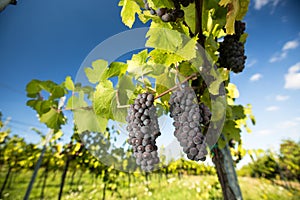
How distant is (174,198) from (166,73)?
573cm

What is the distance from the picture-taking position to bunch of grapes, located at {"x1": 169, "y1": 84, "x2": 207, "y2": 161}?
626mm

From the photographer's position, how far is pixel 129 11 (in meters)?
0.87

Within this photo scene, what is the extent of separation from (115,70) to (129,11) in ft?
0.87

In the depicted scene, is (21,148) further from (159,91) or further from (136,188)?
(159,91)

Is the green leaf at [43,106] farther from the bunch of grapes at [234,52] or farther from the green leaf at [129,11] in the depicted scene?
the bunch of grapes at [234,52]

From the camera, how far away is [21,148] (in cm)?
646

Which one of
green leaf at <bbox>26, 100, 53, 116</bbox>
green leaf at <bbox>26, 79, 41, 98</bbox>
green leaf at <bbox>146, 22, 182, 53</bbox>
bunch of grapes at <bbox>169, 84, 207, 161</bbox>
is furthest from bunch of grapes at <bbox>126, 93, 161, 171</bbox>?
green leaf at <bbox>26, 79, 41, 98</bbox>

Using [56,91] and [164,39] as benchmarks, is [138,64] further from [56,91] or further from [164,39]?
[56,91]

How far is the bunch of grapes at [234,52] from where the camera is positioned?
0.94 metres

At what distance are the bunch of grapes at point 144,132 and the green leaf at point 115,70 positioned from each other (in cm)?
30

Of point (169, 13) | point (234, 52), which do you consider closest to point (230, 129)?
point (234, 52)

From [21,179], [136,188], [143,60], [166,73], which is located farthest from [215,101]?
[21,179]

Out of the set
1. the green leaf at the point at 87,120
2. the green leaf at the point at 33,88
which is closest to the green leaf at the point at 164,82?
the green leaf at the point at 87,120

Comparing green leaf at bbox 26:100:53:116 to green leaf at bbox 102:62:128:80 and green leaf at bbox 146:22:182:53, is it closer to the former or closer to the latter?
green leaf at bbox 102:62:128:80
